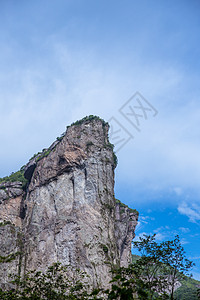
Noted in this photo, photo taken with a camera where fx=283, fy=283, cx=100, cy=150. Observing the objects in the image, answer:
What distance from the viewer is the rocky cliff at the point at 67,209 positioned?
150 ft

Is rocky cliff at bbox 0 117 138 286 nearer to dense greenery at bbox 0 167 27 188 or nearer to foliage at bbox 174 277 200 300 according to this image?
dense greenery at bbox 0 167 27 188

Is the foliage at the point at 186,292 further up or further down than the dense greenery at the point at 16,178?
further down

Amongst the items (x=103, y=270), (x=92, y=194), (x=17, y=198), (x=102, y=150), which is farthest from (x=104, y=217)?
(x=17, y=198)

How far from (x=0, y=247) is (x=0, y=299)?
2985 cm

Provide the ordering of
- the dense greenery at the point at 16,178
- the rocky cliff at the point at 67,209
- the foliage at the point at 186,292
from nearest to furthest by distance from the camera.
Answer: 1. the rocky cliff at the point at 67,209
2. the dense greenery at the point at 16,178
3. the foliage at the point at 186,292

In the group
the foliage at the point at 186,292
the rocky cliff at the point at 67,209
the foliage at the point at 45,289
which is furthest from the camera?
the foliage at the point at 186,292

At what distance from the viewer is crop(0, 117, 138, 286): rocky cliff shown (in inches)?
1805

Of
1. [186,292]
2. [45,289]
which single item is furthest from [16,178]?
[186,292]

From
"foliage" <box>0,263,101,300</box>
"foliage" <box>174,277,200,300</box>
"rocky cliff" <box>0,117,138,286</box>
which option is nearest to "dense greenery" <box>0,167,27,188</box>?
"rocky cliff" <box>0,117,138,286</box>

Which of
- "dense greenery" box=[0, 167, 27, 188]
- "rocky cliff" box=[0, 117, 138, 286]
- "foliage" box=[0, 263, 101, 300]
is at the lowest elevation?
"foliage" box=[0, 263, 101, 300]

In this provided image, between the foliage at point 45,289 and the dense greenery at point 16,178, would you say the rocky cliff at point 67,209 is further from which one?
A: the foliage at point 45,289

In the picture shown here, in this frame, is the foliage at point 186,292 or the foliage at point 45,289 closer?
the foliage at point 45,289

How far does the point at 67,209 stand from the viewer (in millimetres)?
51062

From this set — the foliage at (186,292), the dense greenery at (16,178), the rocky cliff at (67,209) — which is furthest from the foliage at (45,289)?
the dense greenery at (16,178)
